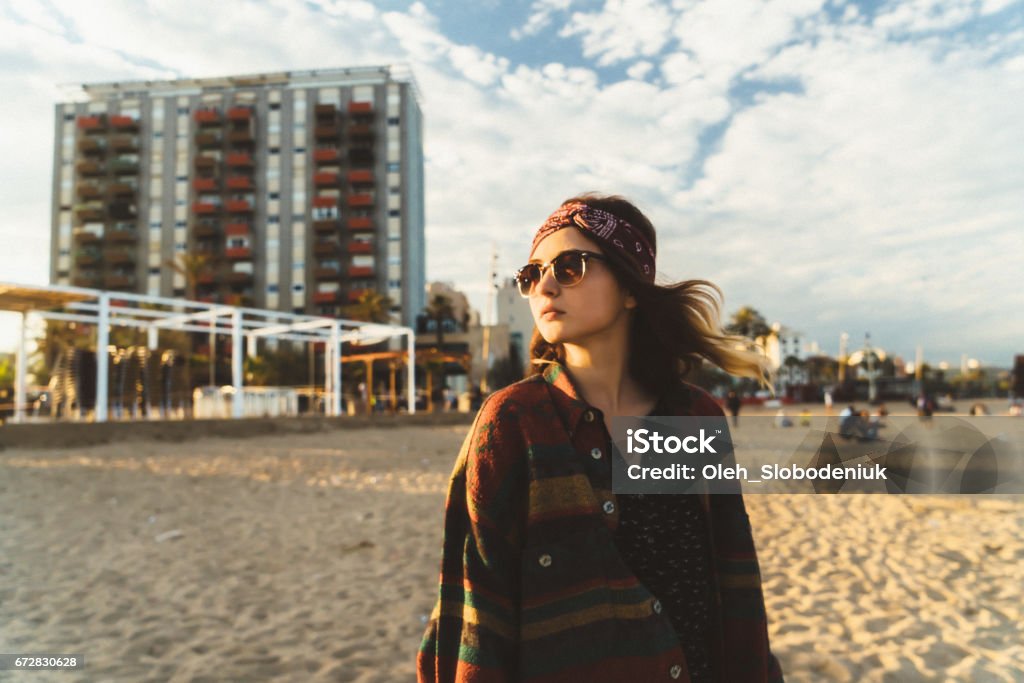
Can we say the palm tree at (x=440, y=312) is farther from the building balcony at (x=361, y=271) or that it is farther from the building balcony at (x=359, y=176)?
the building balcony at (x=359, y=176)

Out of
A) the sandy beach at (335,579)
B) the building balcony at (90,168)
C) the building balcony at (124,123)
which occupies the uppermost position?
the building balcony at (124,123)

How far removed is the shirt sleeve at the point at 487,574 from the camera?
4.02 ft

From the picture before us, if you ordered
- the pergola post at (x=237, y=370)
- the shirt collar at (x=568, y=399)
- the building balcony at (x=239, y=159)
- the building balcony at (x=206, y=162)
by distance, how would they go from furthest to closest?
the building balcony at (x=206, y=162) < the building balcony at (x=239, y=159) < the pergola post at (x=237, y=370) < the shirt collar at (x=568, y=399)

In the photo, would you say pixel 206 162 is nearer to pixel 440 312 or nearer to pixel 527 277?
pixel 440 312

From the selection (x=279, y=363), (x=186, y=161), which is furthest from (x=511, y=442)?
(x=186, y=161)

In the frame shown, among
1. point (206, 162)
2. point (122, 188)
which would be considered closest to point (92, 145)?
point (122, 188)

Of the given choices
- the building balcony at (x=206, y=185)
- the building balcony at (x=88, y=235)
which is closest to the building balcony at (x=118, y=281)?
the building balcony at (x=88, y=235)

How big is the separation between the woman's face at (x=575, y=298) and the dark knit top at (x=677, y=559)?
36 cm

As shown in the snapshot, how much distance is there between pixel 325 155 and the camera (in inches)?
2201

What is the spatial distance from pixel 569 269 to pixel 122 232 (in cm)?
6558

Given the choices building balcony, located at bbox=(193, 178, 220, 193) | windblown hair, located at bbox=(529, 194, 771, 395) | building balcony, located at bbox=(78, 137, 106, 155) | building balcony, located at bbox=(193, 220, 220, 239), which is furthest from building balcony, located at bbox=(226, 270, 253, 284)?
windblown hair, located at bbox=(529, 194, 771, 395)

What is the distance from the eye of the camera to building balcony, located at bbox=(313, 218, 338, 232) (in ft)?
184

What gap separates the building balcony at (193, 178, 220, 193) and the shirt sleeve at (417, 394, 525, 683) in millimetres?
62533

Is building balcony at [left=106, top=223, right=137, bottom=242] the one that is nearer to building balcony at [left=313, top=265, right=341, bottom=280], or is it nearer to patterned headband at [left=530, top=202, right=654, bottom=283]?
building balcony at [left=313, top=265, right=341, bottom=280]
